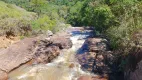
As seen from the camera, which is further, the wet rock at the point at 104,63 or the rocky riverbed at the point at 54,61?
the rocky riverbed at the point at 54,61

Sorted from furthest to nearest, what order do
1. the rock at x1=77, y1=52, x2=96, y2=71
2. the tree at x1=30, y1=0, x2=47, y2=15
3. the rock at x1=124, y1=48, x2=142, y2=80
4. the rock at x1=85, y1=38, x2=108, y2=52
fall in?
the tree at x1=30, y1=0, x2=47, y2=15, the rock at x1=85, y1=38, x2=108, y2=52, the rock at x1=77, y1=52, x2=96, y2=71, the rock at x1=124, y1=48, x2=142, y2=80

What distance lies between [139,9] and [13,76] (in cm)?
1417

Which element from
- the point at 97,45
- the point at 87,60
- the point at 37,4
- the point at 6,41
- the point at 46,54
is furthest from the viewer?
the point at 37,4

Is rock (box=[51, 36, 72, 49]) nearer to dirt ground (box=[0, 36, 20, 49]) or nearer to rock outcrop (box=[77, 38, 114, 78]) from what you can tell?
rock outcrop (box=[77, 38, 114, 78])

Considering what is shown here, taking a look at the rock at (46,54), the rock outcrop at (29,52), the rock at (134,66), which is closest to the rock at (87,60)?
the rock at (46,54)

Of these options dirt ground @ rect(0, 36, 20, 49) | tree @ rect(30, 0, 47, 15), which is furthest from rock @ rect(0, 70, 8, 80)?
tree @ rect(30, 0, 47, 15)

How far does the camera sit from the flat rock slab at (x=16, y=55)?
23122 mm

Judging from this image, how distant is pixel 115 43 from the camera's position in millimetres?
21047

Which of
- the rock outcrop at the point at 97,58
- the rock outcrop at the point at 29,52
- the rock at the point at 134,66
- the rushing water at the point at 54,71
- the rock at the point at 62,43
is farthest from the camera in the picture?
the rock at the point at 62,43

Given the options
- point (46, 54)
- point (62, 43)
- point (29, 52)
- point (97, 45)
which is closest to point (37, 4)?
point (62, 43)

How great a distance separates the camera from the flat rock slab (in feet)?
75.9

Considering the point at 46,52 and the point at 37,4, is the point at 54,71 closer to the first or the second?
the point at 46,52

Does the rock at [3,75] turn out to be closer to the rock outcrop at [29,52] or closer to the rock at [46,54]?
the rock outcrop at [29,52]

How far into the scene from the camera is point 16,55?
2484 cm
